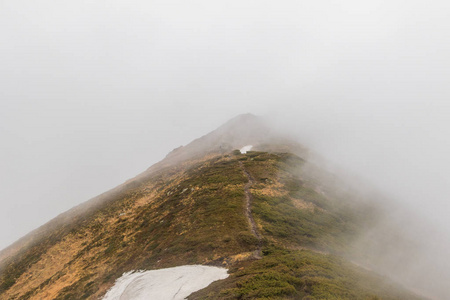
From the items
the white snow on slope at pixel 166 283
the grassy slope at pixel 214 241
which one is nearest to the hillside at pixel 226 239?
the grassy slope at pixel 214 241

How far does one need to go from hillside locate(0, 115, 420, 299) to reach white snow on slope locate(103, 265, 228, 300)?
1.47 meters

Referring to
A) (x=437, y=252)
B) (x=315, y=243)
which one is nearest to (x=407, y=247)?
(x=437, y=252)

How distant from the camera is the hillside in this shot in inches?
964

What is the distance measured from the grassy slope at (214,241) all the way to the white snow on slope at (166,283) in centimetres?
173

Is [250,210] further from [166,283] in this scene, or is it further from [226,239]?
[166,283]

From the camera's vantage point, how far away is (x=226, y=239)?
34.1 m

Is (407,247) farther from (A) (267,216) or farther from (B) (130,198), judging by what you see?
(B) (130,198)

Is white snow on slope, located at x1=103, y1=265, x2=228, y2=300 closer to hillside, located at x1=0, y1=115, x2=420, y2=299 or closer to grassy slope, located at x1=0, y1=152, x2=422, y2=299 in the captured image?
hillside, located at x1=0, y1=115, x2=420, y2=299

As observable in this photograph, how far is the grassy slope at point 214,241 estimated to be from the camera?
24375 millimetres

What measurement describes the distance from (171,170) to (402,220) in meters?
78.0

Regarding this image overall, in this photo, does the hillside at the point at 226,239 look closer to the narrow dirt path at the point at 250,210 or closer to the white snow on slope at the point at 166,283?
the narrow dirt path at the point at 250,210

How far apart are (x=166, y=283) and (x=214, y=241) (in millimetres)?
8484

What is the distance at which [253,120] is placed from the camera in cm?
17988

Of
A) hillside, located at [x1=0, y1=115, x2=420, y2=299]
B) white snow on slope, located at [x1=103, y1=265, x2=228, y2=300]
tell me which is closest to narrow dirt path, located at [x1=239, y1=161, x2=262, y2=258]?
hillside, located at [x1=0, y1=115, x2=420, y2=299]
